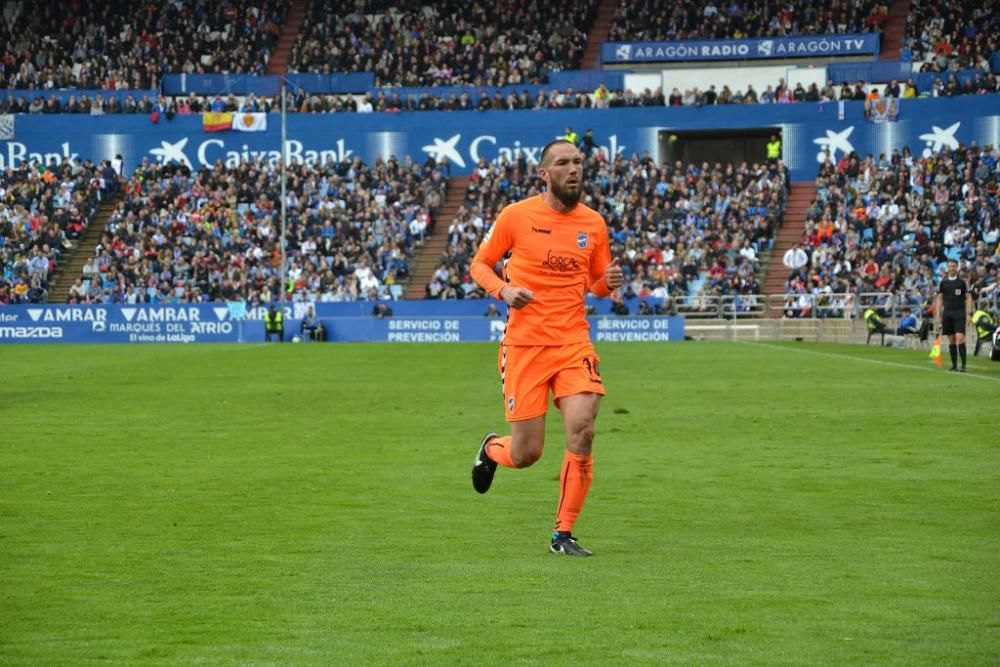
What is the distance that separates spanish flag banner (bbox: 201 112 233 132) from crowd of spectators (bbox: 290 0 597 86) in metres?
4.39

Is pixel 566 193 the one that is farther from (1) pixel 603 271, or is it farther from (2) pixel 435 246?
(2) pixel 435 246

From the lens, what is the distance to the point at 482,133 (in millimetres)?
64000

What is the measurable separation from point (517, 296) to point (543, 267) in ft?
1.68

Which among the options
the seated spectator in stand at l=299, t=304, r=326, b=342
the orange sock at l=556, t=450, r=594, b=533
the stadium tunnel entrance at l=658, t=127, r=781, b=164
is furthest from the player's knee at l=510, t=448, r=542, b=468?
the stadium tunnel entrance at l=658, t=127, r=781, b=164

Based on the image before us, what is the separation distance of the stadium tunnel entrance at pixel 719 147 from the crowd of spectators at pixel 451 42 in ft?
19.0

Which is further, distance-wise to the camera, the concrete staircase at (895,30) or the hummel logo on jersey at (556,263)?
the concrete staircase at (895,30)

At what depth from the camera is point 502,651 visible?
6.23m

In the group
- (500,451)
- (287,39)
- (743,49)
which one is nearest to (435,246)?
(743,49)

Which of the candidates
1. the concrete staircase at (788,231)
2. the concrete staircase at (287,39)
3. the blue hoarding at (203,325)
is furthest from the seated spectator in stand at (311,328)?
the concrete staircase at (287,39)

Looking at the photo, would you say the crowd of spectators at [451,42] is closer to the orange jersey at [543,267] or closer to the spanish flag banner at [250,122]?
the spanish flag banner at [250,122]

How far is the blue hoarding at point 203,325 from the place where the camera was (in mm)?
53875

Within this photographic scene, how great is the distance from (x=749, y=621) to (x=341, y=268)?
169 feet

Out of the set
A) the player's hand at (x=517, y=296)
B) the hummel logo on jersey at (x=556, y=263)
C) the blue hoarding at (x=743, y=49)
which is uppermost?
the blue hoarding at (x=743, y=49)

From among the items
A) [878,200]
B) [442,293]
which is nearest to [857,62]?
[878,200]
